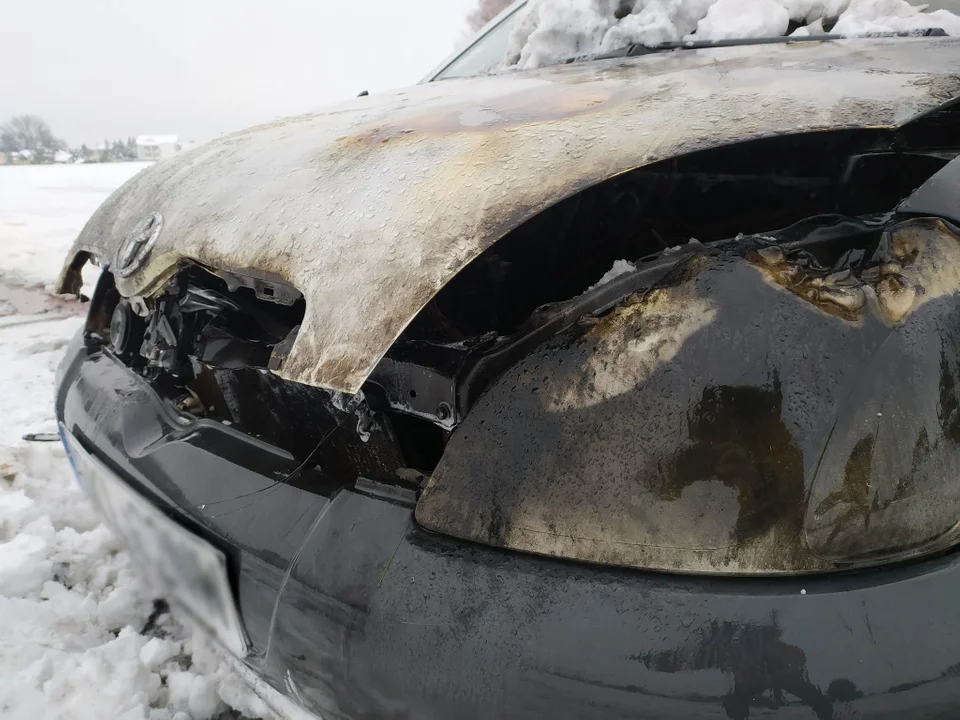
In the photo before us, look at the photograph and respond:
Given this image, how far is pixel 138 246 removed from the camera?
1.41 metres

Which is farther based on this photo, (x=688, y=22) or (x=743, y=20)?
(x=688, y=22)

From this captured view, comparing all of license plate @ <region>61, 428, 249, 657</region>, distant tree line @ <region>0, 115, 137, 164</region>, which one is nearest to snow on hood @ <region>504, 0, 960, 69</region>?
license plate @ <region>61, 428, 249, 657</region>

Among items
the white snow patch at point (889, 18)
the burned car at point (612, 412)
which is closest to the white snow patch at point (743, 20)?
A: the white snow patch at point (889, 18)

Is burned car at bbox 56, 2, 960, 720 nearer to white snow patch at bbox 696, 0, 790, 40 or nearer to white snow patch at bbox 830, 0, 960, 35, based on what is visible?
white snow patch at bbox 830, 0, 960, 35

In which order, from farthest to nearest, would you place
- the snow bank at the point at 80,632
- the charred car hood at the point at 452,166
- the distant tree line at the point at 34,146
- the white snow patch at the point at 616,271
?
1. the distant tree line at the point at 34,146
2. the snow bank at the point at 80,632
3. the white snow patch at the point at 616,271
4. the charred car hood at the point at 452,166

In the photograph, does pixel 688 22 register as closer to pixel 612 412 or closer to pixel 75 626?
pixel 612 412

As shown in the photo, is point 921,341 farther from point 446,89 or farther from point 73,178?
point 73,178

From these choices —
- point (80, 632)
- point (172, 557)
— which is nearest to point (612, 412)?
point (172, 557)

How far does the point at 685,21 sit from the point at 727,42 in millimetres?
Result: 233

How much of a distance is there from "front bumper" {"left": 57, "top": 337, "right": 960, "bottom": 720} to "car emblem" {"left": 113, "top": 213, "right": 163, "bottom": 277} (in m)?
0.67

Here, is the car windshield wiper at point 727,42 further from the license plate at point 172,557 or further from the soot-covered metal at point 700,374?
the license plate at point 172,557

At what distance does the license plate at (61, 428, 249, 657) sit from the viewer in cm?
112

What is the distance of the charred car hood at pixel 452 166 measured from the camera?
2.81 ft

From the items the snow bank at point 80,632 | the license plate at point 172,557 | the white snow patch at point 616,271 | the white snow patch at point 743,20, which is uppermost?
the white snow patch at point 743,20
